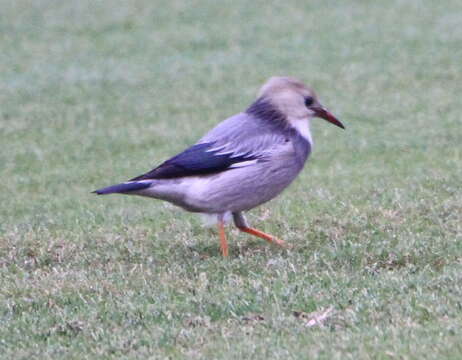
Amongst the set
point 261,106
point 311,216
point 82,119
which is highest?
point 261,106

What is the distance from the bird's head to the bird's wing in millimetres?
273

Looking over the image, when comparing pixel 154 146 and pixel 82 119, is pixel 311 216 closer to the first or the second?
pixel 154 146

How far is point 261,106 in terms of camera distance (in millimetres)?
8062

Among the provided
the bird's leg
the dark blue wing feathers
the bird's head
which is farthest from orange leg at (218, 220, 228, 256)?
the bird's head

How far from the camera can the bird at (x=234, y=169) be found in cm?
761

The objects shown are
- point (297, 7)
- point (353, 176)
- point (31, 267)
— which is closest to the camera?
point (31, 267)

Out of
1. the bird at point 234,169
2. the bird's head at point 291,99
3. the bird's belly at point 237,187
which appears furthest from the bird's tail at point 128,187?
the bird's head at point 291,99

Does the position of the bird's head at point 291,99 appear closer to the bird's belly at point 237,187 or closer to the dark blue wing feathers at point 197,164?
the bird's belly at point 237,187

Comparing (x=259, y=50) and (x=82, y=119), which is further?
(x=259, y=50)

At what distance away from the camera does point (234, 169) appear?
301 inches

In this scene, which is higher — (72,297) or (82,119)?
(72,297)

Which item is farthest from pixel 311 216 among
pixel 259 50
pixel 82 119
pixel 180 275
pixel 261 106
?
pixel 259 50

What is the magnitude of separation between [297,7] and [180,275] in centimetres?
1399

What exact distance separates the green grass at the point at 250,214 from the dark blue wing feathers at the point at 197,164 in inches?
24.7
